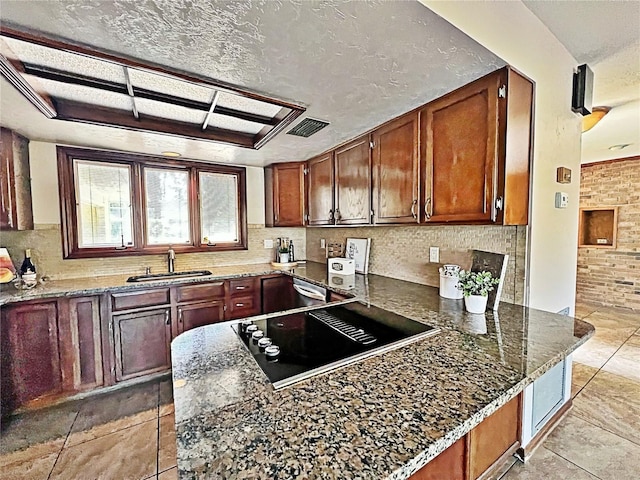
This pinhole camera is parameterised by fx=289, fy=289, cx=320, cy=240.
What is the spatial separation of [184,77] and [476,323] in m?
1.88

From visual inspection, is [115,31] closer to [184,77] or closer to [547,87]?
[184,77]

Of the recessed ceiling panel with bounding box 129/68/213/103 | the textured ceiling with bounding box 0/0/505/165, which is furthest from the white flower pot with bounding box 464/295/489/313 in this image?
the recessed ceiling panel with bounding box 129/68/213/103

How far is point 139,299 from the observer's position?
2436mm

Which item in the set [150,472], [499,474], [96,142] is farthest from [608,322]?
[96,142]

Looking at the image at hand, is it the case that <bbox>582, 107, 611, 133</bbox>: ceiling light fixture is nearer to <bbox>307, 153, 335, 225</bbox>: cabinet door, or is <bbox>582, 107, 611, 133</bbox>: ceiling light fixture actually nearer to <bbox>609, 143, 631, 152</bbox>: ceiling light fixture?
<bbox>609, 143, 631, 152</bbox>: ceiling light fixture

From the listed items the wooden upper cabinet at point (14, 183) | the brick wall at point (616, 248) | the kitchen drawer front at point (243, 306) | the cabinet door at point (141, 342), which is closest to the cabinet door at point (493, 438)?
the kitchen drawer front at point (243, 306)

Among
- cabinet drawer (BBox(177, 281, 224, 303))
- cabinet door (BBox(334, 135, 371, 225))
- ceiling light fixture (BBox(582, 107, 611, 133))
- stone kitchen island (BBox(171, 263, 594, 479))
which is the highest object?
ceiling light fixture (BBox(582, 107, 611, 133))

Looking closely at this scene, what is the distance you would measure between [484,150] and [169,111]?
1980 mm

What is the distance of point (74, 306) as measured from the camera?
2.22 meters

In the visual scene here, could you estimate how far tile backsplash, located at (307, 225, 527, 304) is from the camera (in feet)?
5.39

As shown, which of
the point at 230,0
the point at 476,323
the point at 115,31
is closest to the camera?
the point at 230,0

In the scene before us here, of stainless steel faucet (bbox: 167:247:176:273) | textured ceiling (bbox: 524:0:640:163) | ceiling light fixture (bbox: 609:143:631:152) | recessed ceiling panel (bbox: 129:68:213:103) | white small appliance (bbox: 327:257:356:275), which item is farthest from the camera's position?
ceiling light fixture (bbox: 609:143:631:152)

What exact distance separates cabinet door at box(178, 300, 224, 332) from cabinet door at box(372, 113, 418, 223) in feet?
5.65

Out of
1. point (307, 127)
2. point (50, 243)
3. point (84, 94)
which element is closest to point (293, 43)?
point (307, 127)
